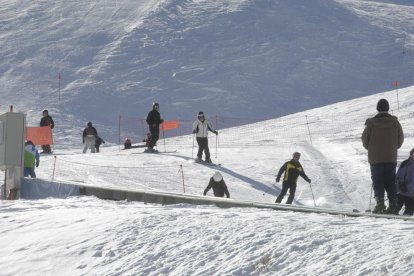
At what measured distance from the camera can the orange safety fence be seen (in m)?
29.0

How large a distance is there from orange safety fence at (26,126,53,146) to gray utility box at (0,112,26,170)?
12.0m

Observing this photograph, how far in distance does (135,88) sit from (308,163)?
3794cm

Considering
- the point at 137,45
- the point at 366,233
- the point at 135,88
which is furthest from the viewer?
the point at 137,45

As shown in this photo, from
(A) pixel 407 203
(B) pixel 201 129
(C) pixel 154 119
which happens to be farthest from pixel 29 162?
(A) pixel 407 203

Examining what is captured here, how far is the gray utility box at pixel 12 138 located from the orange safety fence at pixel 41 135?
39.3 feet

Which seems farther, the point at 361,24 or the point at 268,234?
the point at 361,24

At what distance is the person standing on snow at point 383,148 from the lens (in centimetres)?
1064

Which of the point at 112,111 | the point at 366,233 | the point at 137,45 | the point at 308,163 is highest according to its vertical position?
the point at 137,45

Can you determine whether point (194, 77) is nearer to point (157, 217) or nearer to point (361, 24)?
point (361, 24)

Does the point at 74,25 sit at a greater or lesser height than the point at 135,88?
greater

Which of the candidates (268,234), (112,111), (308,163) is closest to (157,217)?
(268,234)

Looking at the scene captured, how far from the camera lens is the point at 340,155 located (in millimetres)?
26547

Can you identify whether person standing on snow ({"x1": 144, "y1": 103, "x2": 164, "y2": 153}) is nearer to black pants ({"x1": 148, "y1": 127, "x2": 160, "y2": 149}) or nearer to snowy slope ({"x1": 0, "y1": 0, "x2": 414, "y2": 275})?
black pants ({"x1": 148, "y1": 127, "x2": 160, "y2": 149})

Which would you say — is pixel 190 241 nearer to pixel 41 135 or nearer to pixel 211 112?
pixel 41 135
